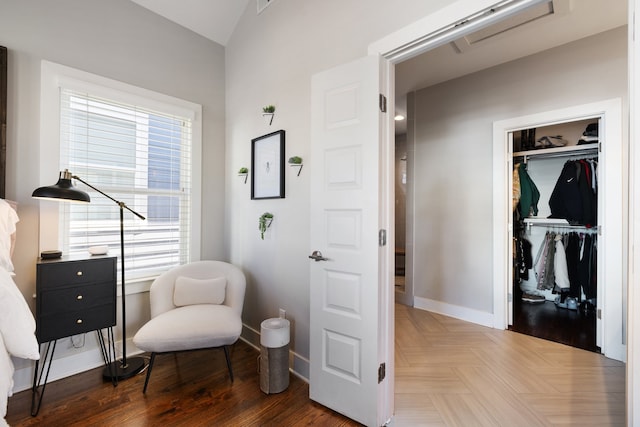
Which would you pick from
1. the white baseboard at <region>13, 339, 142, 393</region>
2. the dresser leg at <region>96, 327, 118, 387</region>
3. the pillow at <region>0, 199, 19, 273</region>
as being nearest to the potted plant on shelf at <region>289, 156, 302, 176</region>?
the pillow at <region>0, 199, 19, 273</region>

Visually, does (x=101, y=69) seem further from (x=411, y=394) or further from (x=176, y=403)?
(x=411, y=394)

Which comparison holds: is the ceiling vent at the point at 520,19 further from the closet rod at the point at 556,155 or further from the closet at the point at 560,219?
the closet rod at the point at 556,155

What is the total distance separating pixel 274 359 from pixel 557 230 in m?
3.67

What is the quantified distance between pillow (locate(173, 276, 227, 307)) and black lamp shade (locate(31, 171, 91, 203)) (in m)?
0.94

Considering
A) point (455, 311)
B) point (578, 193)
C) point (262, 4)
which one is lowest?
point (455, 311)

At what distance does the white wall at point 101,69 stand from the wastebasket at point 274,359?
1.33 meters

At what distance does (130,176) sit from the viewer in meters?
2.43

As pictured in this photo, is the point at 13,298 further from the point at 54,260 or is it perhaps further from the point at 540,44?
the point at 540,44

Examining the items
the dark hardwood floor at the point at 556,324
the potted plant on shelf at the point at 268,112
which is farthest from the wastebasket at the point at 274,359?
the dark hardwood floor at the point at 556,324

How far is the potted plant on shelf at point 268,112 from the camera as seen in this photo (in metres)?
2.39

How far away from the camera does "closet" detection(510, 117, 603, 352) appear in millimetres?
2955

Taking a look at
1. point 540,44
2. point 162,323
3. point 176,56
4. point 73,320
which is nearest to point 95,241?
point 73,320

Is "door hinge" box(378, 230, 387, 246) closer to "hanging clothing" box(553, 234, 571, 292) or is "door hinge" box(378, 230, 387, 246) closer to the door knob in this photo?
the door knob

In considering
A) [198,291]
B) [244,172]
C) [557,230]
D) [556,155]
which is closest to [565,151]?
[556,155]
